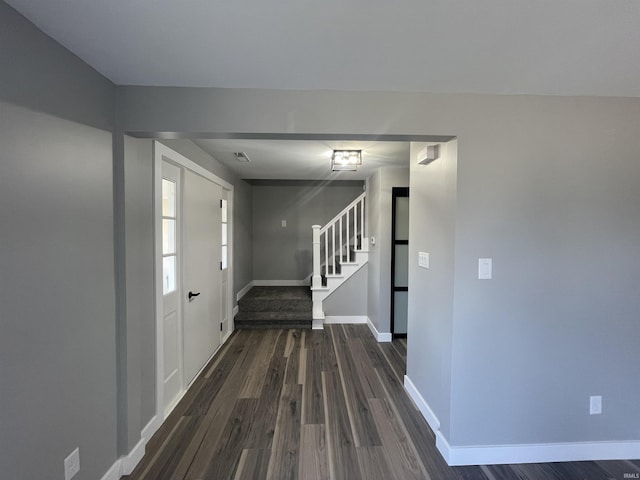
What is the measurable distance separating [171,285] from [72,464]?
1.22 metres

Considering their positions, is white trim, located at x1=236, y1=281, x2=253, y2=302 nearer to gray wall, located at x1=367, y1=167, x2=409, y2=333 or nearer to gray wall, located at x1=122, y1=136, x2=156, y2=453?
gray wall, located at x1=367, y1=167, x2=409, y2=333

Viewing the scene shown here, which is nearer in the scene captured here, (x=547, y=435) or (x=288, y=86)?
(x=288, y=86)

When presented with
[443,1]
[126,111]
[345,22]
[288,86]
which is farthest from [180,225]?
[443,1]

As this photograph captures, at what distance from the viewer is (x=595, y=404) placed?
1.80m

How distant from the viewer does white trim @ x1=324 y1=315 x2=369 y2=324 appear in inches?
171

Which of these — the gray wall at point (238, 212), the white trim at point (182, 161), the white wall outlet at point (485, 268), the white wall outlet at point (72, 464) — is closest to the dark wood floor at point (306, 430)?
the white wall outlet at point (72, 464)

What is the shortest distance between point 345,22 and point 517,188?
55.2 inches

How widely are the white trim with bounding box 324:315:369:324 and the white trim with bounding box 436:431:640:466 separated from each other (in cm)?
253

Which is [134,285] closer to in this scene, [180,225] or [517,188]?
[180,225]

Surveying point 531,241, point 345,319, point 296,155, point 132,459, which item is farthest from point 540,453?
point 296,155

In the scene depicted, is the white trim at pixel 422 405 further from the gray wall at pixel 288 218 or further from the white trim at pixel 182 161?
the gray wall at pixel 288 218

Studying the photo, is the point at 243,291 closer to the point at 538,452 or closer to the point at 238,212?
the point at 238,212

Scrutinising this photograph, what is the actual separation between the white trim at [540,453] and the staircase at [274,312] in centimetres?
262

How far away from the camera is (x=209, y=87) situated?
1677 millimetres
